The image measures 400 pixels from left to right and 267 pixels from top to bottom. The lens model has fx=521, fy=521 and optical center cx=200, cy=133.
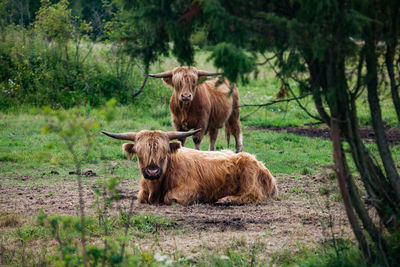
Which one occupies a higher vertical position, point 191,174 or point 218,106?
point 218,106

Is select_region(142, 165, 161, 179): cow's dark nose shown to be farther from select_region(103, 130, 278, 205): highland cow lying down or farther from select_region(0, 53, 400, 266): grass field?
select_region(0, 53, 400, 266): grass field

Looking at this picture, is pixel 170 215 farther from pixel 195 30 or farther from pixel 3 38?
pixel 3 38

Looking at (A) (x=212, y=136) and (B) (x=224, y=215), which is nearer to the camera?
(B) (x=224, y=215)

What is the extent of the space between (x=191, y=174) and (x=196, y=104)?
3088 millimetres

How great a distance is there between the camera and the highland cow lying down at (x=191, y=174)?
7312 millimetres

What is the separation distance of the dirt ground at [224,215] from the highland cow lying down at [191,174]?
0.21 m

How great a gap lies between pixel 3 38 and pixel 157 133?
11725mm

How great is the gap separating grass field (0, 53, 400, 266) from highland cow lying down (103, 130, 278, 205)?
0.25 metres

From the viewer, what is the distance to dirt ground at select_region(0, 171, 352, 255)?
17.6 feet

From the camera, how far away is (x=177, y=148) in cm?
770

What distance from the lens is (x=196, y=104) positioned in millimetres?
10680

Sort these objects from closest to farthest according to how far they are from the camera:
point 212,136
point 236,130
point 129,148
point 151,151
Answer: point 151,151
point 129,148
point 212,136
point 236,130

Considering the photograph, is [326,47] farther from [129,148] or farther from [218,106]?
[218,106]

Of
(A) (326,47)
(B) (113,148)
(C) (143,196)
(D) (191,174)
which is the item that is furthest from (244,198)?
(B) (113,148)
